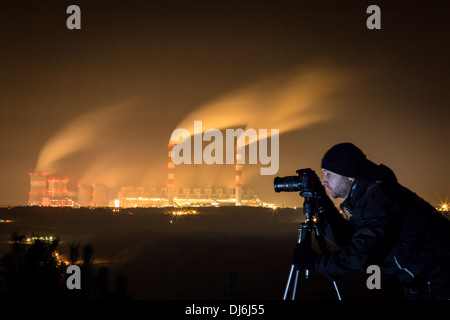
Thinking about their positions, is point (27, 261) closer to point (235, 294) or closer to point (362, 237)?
point (235, 294)

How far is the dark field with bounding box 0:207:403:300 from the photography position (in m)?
20.4

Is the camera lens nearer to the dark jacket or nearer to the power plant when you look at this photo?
the dark jacket

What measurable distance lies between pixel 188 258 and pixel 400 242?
105 feet

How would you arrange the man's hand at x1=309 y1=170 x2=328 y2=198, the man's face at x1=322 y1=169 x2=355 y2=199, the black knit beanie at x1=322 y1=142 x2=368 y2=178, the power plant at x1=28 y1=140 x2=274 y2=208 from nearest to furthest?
the black knit beanie at x1=322 y1=142 x2=368 y2=178 < the man's face at x1=322 y1=169 x2=355 y2=199 < the man's hand at x1=309 y1=170 x2=328 y2=198 < the power plant at x1=28 y1=140 x2=274 y2=208

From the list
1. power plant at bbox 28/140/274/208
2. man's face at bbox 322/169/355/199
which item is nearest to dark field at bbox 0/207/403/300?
man's face at bbox 322/169/355/199

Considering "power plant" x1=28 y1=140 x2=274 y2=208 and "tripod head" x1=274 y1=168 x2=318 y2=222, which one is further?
"power plant" x1=28 y1=140 x2=274 y2=208

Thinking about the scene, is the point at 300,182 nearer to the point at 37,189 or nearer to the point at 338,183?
the point at 338,183

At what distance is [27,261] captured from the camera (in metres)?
11.9

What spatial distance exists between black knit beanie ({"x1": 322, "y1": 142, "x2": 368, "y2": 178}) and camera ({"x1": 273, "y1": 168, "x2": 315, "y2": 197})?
499 millimetres

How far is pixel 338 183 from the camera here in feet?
12.0

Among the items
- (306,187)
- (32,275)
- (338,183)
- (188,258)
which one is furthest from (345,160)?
(188,258)

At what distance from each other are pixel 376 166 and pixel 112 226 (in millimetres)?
63748
